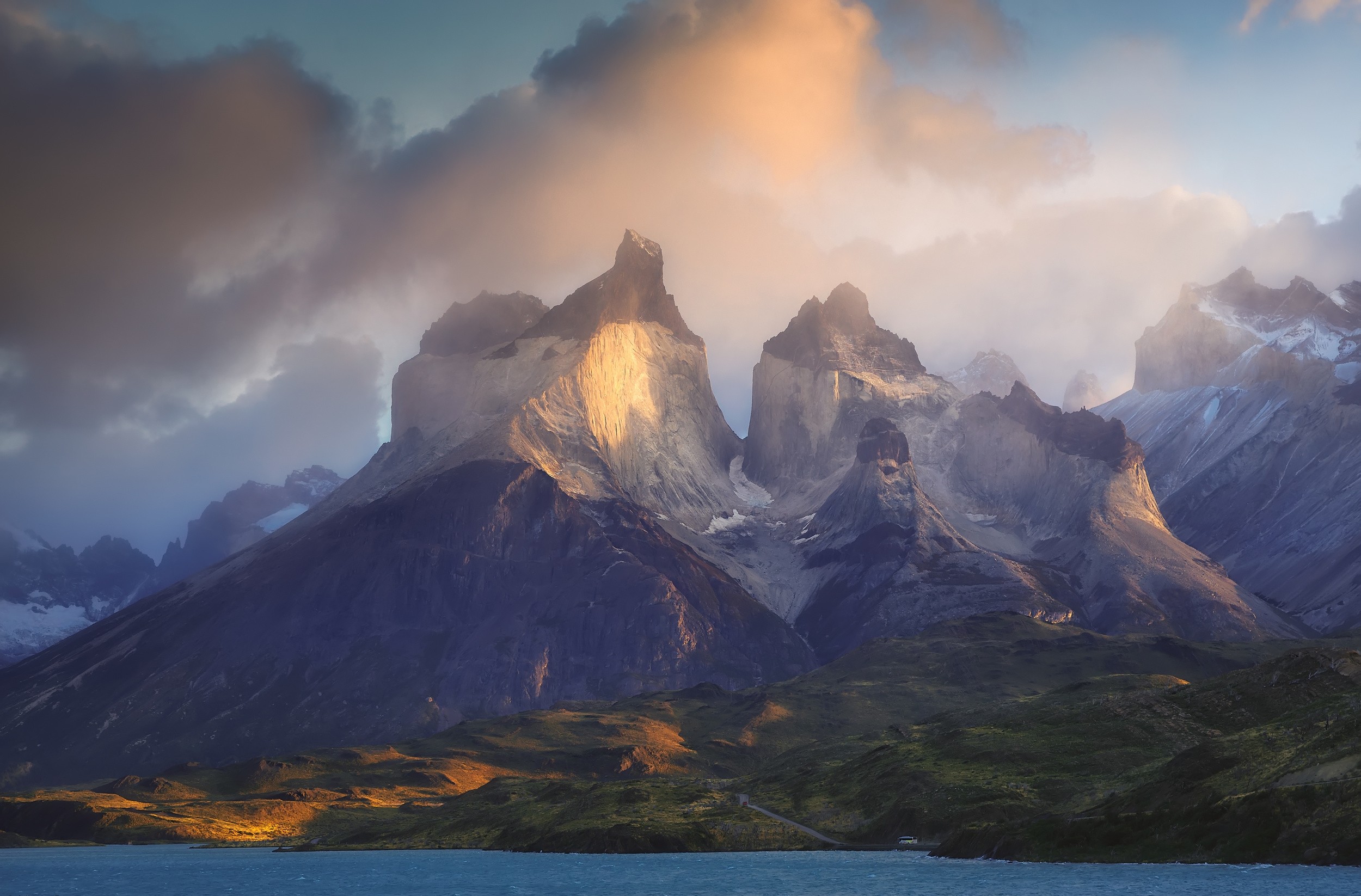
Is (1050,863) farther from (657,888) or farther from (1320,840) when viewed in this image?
(657,888)

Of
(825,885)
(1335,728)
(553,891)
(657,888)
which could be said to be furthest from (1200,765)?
(553,891)

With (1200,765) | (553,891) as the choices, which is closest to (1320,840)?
(1200,765)

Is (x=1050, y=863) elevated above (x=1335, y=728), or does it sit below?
below

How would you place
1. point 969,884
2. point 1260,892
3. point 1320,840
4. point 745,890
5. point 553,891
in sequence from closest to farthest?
point 1260,892, point 1320,840, point 969,884, point 745,890, point 553,891

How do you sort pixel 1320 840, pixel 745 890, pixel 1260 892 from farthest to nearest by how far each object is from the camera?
pixel 745 890 < pixel 1320 840 < pixel 1260 892

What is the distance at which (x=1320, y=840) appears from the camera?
15688 cm

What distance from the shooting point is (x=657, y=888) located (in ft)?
636

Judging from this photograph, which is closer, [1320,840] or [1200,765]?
[1320,840]

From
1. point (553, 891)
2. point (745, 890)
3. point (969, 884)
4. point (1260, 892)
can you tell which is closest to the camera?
point (1260, 892)

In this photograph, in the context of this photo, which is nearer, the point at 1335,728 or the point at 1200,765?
the point at 1335,728

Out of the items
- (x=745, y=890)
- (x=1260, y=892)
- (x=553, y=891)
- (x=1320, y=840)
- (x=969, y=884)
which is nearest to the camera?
(x=1260, y=892)

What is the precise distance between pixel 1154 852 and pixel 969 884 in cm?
2570

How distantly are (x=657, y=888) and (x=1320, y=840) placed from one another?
87159mm

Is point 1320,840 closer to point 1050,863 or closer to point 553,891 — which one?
point 1050,863
